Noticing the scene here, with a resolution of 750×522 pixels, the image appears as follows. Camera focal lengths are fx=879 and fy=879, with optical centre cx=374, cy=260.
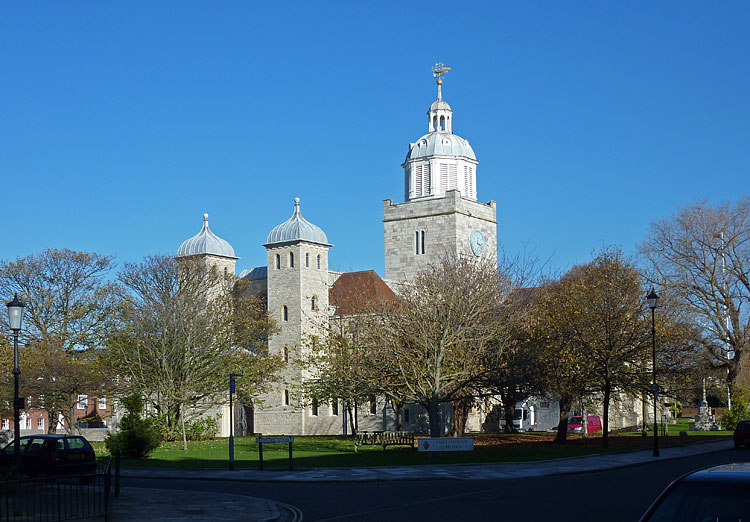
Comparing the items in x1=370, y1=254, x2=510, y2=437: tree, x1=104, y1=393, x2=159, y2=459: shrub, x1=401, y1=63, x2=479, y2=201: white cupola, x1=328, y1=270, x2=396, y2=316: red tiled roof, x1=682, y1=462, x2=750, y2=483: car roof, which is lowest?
x1=104, y1=393, x2=159, y2=459: shrub

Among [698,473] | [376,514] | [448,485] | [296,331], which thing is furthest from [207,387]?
[698,473]

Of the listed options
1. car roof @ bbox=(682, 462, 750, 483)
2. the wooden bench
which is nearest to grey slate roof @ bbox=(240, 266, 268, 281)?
the wooden bench

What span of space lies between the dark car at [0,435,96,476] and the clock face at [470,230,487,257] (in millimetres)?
51844

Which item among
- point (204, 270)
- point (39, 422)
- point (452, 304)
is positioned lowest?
point (39, 422)

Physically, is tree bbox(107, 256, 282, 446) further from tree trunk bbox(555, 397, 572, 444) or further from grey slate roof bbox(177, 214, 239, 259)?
tree trunk bbox(555, 397, 572, 444)

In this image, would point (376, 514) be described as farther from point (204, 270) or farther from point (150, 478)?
point (204, 270)

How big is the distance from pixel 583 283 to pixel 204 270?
90.6 ft

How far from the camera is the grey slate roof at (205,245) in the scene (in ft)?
250

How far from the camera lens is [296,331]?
6800 centimetres

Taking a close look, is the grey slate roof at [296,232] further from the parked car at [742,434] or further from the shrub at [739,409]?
the parked car at [742,434]

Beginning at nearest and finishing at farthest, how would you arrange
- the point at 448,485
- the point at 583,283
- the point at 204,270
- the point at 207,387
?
→ the point at 448,485 < the point at 583,283 < the point at 207,387 < the point at 204,270

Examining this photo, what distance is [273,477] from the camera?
81.6ft

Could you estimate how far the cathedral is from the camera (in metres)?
67.4

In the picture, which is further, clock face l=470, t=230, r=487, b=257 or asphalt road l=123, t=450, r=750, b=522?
clock face l=470, t=230, r=487, b=257
